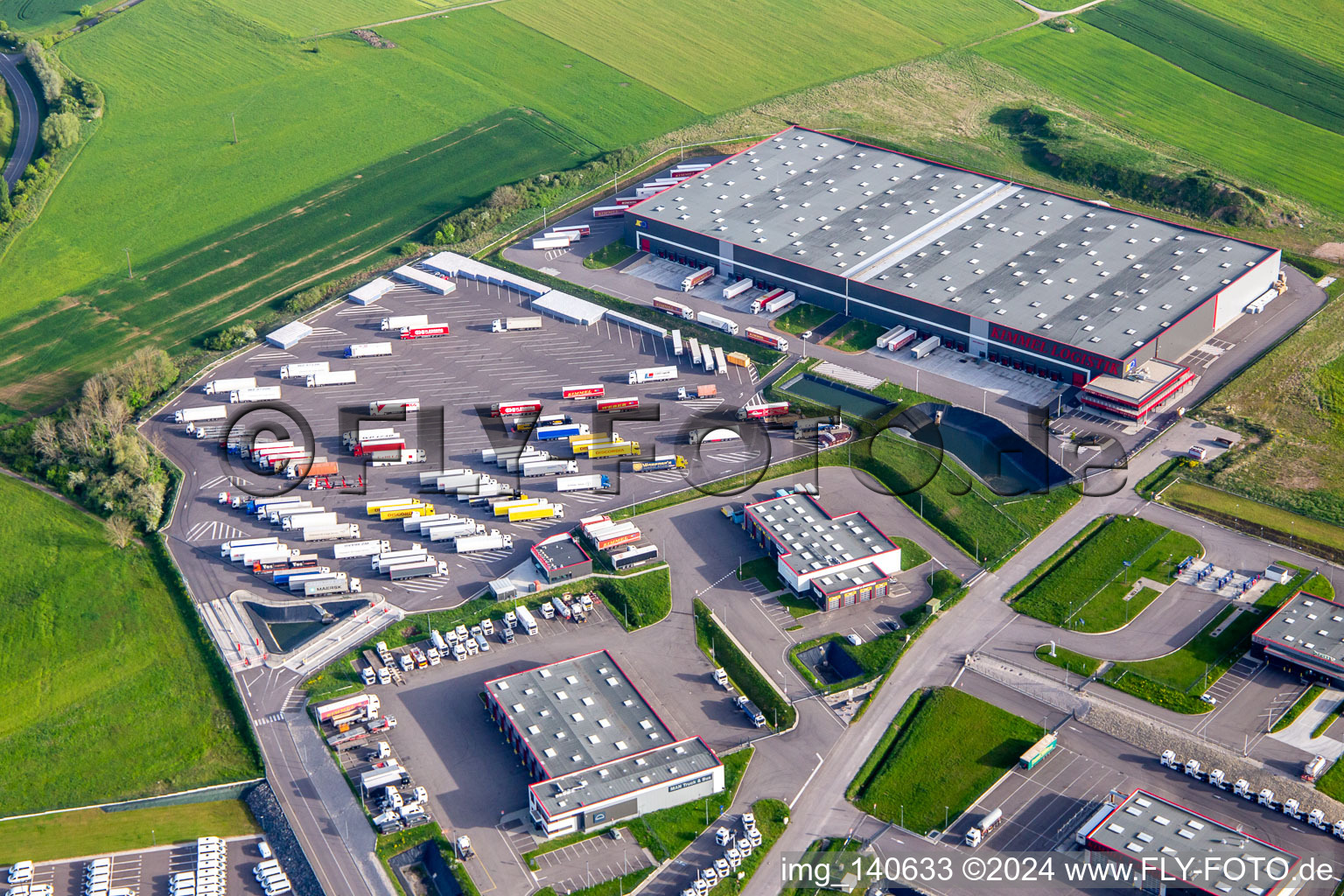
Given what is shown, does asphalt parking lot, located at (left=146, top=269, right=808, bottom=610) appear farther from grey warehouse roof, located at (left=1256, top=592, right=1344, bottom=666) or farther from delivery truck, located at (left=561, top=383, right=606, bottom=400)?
grey warehouse roof, located at (left=1256, top=592, right=1344, bottom=666)

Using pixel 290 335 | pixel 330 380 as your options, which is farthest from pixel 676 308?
pixel 290 335

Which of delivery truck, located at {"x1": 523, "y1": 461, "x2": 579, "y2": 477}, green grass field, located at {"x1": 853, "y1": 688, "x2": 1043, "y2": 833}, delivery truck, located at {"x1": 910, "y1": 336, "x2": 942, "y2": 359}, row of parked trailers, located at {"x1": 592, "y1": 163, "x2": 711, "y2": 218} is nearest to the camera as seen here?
green grass field, located at {"x1": 853, "y1": 688, "x2": 1043, "y2": 833}

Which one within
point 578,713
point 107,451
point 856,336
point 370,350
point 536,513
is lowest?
point 107,451

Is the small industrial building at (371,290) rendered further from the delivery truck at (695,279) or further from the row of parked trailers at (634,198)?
the delivery truck at (695,279)

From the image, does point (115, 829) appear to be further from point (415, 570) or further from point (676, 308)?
point (676, 308)

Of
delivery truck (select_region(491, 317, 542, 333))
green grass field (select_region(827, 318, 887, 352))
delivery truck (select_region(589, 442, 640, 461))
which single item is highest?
green grass field (select_region(827, 318, 887, 352))

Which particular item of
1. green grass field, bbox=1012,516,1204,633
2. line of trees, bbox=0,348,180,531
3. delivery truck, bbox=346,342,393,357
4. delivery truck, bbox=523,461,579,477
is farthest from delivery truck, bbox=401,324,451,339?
green grass field, bbox=1012,516,1204,633

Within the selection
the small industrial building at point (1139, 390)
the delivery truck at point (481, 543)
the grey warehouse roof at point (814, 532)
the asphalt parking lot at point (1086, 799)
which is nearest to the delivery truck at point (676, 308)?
the grey warehouse roof at point (814, 532)
